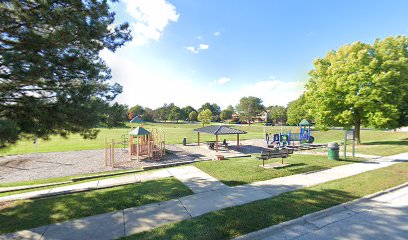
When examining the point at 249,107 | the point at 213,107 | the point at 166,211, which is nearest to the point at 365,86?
the point at 166,211

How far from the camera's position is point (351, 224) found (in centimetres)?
479

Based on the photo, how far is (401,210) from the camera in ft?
17.9

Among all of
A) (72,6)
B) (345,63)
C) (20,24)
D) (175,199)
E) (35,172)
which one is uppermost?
(345,63)

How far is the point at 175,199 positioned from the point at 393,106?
1927 centimetres

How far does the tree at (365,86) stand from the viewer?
15882mm

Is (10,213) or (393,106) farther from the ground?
(393,106)

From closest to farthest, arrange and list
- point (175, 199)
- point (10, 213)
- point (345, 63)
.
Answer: point (10, 213) → point (175, 199) → point (345, 63)

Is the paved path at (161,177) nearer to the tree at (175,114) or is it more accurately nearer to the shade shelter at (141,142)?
the shade shelter at (141,142)

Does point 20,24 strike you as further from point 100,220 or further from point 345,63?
point 345,63

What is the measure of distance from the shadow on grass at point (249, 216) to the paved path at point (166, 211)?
1.27 ft

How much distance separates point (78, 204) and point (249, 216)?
5.54 m

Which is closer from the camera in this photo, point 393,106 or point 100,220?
point 100,220

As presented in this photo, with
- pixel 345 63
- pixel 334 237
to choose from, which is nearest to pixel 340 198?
pixel 334 237

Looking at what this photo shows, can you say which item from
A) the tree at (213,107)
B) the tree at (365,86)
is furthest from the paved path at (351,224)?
the tree at (213,107)
